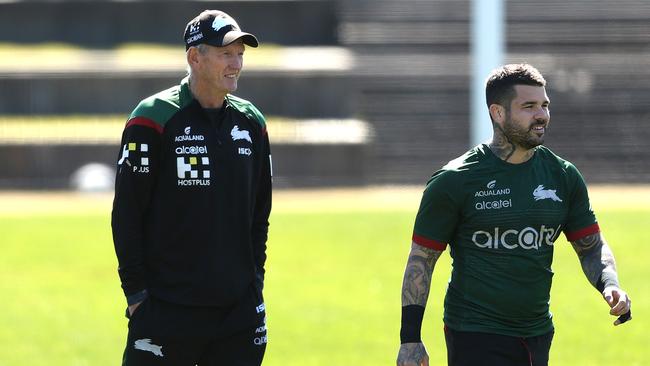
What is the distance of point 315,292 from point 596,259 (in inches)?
335

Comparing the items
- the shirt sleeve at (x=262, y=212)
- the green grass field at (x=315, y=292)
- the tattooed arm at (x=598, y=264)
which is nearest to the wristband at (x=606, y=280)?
the tattooed arm at (x=598, y=264)

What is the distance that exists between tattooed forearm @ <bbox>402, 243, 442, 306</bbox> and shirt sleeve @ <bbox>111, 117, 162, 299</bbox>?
3.70 feet

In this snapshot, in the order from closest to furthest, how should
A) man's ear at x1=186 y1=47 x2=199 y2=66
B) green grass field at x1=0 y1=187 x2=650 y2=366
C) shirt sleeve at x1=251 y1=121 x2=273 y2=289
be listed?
1. man's ear at x1=186 y1=47 x2=199 y2=66
2. shirt sleeve at x1=251 y1=121 x2=273 y2=289
3. green grass field at x1=0 y1=187 x2=650 y2=366

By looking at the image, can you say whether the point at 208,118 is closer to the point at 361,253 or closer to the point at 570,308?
the point at 570,308

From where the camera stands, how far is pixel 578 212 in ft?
18.1

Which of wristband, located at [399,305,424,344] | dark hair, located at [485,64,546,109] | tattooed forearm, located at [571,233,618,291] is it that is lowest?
wristband, located at [399,305,424,344]

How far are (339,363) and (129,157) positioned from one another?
194 inches

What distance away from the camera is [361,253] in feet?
55.0

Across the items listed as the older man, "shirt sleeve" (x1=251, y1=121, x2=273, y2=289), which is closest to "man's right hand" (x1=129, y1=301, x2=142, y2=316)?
the older man

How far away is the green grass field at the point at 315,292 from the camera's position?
1041cm

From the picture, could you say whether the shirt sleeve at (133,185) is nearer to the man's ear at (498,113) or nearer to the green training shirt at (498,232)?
the green training shirt at (498,232)

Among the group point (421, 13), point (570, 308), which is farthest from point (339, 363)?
point (421, 13)

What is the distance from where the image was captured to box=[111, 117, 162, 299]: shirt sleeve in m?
5.32

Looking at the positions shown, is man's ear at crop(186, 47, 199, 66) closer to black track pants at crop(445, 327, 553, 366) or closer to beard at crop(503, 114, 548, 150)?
beard at crop(503, 114, 548, 150)
